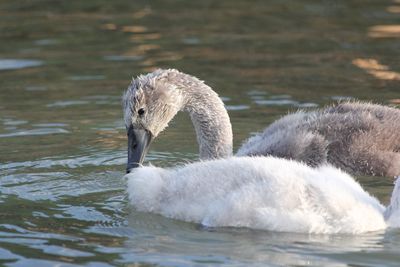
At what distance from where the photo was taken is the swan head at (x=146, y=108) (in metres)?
9.72

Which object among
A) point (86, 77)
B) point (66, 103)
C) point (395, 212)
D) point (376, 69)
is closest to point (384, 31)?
point (376, 69)

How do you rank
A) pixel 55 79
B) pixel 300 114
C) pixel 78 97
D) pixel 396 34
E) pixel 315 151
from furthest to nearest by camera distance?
pixel 396 34
pixel 55 79
pixel 78 97
pixel 300 114
pixel 315 151

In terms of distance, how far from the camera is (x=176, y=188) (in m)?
8.16

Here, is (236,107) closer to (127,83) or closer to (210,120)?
(127,83)

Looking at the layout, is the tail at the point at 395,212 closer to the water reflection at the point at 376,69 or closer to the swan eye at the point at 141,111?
the swan eye at the point at 141,111

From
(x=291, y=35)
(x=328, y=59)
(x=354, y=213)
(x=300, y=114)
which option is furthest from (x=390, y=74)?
(x=354, y=213)

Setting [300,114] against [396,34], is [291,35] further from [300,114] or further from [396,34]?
[300,114]

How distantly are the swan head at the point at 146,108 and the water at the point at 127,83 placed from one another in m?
0.39

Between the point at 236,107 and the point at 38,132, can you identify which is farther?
the point at 236,107

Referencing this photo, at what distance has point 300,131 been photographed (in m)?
9.66

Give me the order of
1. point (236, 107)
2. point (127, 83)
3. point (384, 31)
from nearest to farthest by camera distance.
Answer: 1. point (236, 107)
2. point (127, 83)
3. point (384, 31)

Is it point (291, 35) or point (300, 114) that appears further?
point (291, 35)

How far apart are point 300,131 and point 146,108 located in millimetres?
1340

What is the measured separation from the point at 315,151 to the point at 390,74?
444 cm
